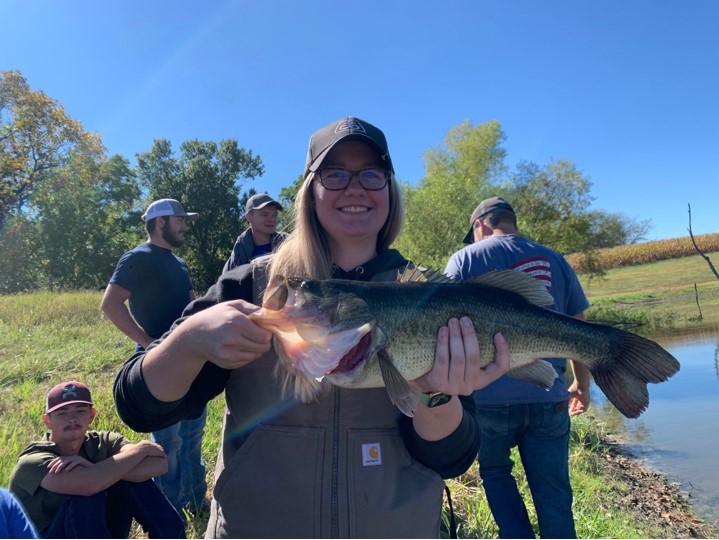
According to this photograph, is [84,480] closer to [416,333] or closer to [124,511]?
[124,511]

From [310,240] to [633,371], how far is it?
1655 mm

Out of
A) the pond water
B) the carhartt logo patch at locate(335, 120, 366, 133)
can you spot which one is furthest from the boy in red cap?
A: the pond water

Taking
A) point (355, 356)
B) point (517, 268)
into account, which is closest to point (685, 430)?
point (517, 268)

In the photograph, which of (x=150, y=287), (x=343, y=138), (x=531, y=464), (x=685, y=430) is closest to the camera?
(x=343, y=138)

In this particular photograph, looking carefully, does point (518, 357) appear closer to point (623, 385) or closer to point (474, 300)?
point (474, 300)

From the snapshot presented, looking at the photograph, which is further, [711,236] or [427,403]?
[711,236]

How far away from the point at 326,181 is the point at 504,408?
244cm

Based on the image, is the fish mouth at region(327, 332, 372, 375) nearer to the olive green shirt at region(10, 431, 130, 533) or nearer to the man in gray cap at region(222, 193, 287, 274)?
the olive green shirt at region(10, 431, 130, 533)

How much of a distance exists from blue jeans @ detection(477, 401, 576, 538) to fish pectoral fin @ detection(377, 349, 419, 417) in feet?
6.91

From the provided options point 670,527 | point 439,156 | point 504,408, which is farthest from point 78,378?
point 439,156

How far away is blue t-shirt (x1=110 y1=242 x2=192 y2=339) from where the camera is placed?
427cm

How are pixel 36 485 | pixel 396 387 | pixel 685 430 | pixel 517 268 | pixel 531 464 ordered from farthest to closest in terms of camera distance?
pixel 685 430
pixel 517 268
pixel 531 464
pixel 36 485
pixel 396 387

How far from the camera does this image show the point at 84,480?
285 cm

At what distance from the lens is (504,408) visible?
3.45 meters
